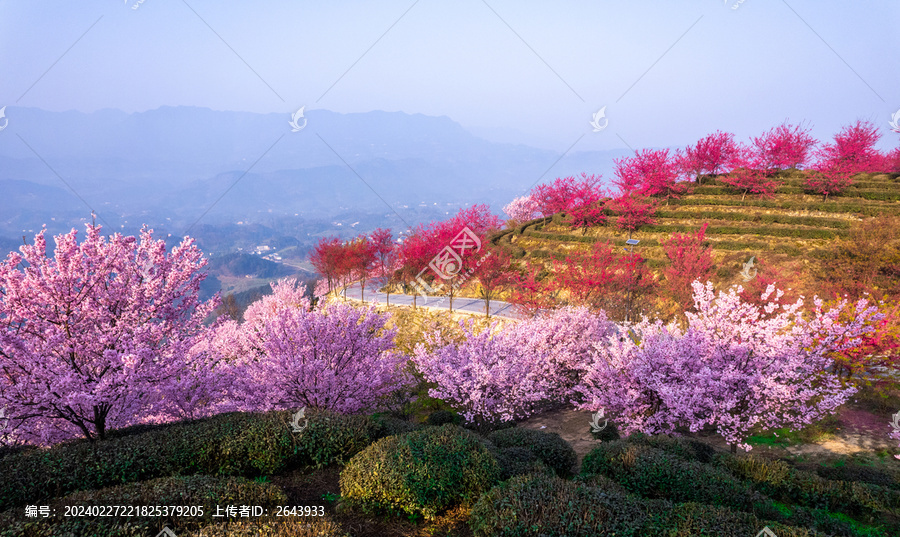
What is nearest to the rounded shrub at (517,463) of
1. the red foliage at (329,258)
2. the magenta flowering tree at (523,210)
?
the red foliage at (329,258)

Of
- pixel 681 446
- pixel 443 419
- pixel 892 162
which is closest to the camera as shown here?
pixel 681 446

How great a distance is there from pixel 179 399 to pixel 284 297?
1978 centimetres

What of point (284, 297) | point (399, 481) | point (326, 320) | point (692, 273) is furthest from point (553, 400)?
point (284, 297)

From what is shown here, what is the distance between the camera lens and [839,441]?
1439 cm

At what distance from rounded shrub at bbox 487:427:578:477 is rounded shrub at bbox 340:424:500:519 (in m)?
3.62

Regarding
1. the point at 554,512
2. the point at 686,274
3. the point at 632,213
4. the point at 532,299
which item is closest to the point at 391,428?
the point at 554,512

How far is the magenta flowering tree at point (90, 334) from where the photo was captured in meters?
10.0

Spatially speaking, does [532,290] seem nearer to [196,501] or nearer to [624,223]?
[624,223]

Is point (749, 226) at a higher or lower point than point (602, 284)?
higher

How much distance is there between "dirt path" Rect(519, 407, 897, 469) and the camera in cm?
1383

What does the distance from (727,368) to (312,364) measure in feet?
38.7

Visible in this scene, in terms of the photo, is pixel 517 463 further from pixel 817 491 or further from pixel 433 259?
pixel 433 259

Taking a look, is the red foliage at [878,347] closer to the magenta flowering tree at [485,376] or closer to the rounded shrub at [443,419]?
the magenta flowering tree at [485,376]

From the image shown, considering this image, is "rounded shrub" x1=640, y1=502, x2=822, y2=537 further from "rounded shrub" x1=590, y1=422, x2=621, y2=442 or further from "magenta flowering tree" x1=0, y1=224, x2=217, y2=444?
"magenta flowering tree" x1=0, y1=224, x2=217, y2=444
